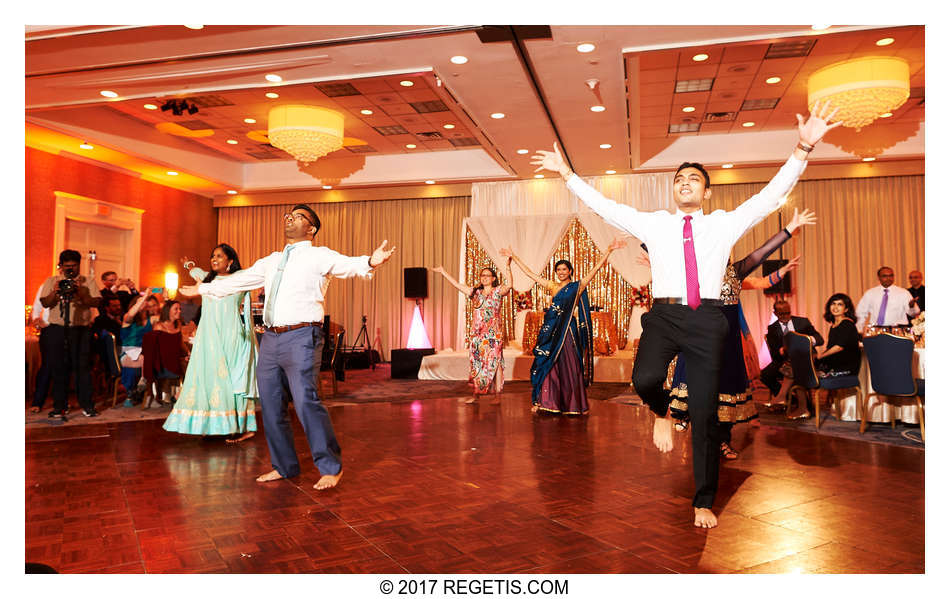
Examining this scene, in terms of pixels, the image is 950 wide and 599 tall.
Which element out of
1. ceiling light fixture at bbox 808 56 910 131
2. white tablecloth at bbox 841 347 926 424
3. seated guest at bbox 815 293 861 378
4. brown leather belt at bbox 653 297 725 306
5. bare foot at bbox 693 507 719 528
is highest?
ceiling light fixture at bbox 808 56 910 131

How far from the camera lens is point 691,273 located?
262 cm

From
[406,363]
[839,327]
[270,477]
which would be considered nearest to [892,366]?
[839,327]

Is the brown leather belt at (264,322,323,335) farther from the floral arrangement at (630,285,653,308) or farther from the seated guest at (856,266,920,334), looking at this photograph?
the floral arrangement at (630,285,653,308)

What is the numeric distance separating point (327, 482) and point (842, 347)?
4.32 m

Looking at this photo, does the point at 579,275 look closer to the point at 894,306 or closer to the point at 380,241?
the point at 380,241

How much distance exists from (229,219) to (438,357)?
6.09 meters

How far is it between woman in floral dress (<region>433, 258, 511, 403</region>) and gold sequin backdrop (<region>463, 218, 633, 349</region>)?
4227 mm

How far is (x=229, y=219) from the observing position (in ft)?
42.4

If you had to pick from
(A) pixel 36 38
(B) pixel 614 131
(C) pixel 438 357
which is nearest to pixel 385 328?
(C) pixel 438 357

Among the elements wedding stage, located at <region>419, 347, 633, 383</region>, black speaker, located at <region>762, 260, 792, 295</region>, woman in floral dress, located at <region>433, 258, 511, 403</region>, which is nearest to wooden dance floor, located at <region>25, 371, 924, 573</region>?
woman in floral dress, located at <region>433, 258, 511, 403</region>

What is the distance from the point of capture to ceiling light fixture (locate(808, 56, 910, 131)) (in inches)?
260

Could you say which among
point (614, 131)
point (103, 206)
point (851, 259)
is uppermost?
point (614, 131)

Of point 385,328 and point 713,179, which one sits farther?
point 385,328
